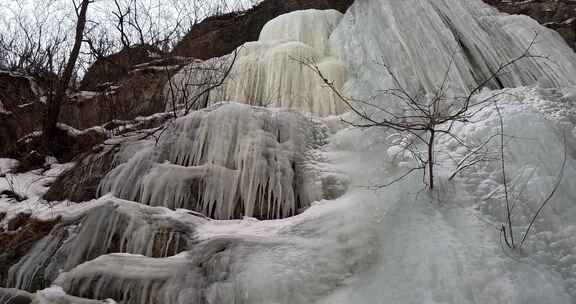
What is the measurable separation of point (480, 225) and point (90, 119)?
558cm

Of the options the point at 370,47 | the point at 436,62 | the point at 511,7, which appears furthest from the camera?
the point at 511,7

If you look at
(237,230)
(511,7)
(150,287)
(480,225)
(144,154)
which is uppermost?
(511,7)

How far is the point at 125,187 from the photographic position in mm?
3469

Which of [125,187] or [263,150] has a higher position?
[263,150]

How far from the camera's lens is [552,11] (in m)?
8.62

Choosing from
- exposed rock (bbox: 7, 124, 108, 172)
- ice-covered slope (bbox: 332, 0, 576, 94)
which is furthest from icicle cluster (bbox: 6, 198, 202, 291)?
ice-covered slope (bbox: 332, 0, 576, 94)

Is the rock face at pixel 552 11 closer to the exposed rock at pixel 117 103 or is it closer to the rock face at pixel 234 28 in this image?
the rock face at pixel 234 28

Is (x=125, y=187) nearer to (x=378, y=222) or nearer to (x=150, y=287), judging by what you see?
(x=150, y=287)

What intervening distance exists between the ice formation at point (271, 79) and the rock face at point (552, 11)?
467cm

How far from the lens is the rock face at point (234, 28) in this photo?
29.0ft

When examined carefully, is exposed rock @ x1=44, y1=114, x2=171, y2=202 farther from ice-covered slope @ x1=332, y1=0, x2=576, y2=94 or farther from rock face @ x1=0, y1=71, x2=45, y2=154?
ice-covered slope @ x1=332, y1=0, x2=576, y2=94

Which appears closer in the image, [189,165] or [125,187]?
[125,187]

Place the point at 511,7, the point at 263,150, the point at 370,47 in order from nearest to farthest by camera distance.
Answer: the point at 263,150, the point at 370,47, the point at 511,7

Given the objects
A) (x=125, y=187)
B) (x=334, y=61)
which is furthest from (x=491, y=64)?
(x=125, y=187)
